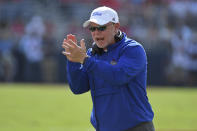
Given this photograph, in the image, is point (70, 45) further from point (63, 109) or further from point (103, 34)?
point (63, 109)

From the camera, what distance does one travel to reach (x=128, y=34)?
19.4 m

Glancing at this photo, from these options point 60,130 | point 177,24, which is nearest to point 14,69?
point 177,24

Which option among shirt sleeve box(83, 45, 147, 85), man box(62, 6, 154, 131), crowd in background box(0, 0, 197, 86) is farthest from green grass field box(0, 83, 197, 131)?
shirt sleeve box(83, 45, 147, 85)

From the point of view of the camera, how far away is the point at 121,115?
4.60 meters

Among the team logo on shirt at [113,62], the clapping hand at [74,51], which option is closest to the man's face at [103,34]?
the team logo on shirt at [113,62]

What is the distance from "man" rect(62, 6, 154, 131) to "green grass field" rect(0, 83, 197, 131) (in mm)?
5058

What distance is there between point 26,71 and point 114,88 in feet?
52.0

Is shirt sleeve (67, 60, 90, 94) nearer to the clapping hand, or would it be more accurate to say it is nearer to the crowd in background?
the clapping hand

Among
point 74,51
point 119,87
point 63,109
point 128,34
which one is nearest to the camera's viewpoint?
point 74,51

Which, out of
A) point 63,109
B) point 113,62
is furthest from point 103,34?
point 63,109

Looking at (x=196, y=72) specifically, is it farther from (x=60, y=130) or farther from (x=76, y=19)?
(x=60, y=130)

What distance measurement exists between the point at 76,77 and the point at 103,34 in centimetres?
56

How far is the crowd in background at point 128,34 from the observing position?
19.3 meters

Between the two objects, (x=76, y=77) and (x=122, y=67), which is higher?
(x=122, y=67)
